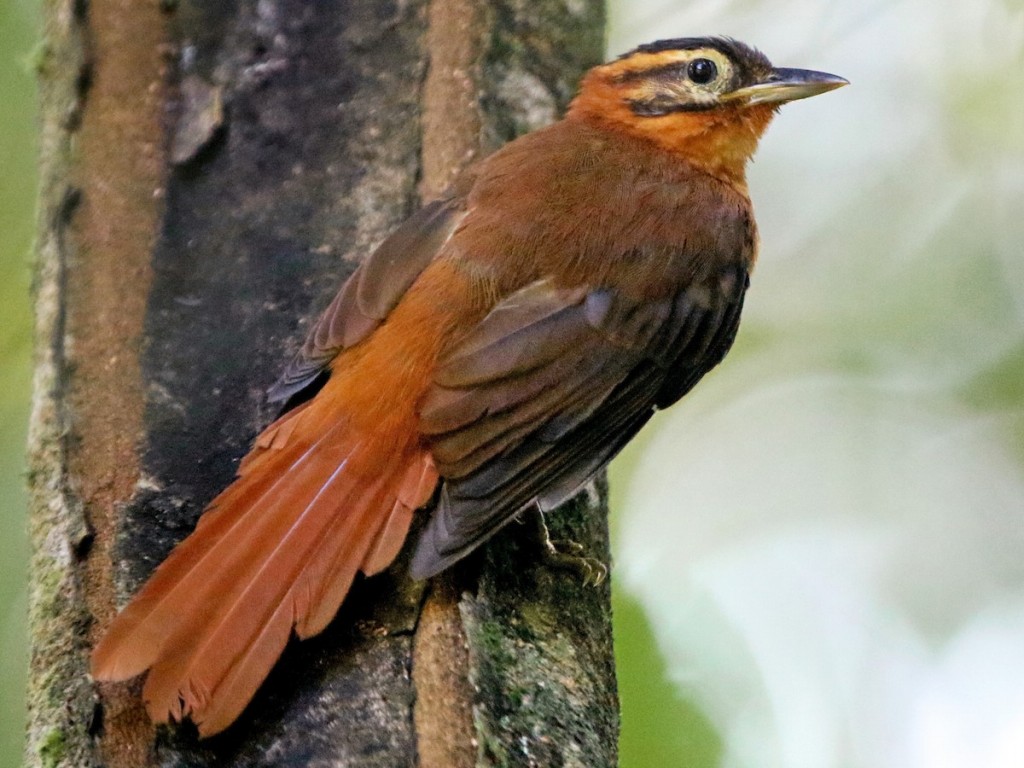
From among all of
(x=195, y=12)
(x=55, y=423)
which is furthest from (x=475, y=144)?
(x=55, y=423)

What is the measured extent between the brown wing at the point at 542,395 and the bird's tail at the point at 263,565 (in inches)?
3.5

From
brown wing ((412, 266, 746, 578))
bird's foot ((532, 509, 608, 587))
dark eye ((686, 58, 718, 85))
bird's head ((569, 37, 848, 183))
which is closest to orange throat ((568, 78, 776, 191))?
bird's head ((569, 37, 848, 183))

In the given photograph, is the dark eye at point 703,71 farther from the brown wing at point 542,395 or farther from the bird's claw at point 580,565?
the bird's claw at point 580,565

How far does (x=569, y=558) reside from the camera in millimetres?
2457

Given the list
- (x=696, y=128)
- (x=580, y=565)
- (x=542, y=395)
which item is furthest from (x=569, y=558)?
(x=696, y=128)

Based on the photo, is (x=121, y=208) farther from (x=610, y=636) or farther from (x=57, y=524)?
(x=610, y=636)

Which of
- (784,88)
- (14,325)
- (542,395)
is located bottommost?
(14,325)

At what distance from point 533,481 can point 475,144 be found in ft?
3.30

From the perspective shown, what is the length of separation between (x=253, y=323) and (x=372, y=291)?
1.05 ft

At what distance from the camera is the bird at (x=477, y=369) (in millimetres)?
2061

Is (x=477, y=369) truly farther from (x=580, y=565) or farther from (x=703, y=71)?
(x=703, y=71)

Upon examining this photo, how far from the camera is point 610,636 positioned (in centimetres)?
249

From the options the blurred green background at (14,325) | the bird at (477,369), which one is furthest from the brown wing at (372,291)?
the blurred green background at (14,325)

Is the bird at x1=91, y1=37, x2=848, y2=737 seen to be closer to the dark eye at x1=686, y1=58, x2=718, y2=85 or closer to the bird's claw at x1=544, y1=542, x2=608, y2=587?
the dark eye at x1=686, y1=58, x2=718, y2=85
